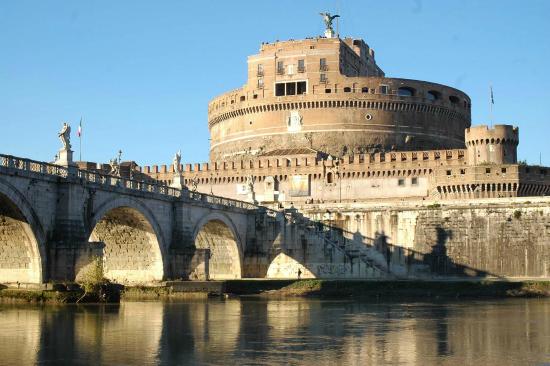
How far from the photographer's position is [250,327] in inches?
1083

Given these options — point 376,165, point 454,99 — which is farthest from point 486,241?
point 454,99

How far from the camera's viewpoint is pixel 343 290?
47.5 m

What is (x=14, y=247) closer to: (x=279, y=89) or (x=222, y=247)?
(x=222, y=247)

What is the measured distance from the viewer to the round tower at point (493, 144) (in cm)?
6712

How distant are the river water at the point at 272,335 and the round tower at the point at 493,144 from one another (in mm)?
31323

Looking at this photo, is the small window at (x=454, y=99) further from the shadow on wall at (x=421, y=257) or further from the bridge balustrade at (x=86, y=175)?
the bridge balustrade at (x=86, y=175)

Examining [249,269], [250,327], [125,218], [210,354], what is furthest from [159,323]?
[249,269]

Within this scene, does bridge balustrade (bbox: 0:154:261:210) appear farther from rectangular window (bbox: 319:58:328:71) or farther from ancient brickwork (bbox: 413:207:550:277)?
rectangular window (bbox: 319:58:328:71)

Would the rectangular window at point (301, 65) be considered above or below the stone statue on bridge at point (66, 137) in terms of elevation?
above

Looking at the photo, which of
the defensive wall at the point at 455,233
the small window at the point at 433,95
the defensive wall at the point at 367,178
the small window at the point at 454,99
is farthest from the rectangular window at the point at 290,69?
the defensive wall at the point at 455,233

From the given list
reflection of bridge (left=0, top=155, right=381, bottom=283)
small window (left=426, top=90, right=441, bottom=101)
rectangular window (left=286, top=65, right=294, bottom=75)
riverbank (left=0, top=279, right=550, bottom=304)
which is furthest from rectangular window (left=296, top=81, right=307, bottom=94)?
riverbank (left=0, top=279, right=550, bottom=304)

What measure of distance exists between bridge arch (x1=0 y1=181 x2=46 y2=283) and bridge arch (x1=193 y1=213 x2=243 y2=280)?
72.5ft

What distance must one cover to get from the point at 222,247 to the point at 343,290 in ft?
46.8

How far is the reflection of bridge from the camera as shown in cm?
3575
